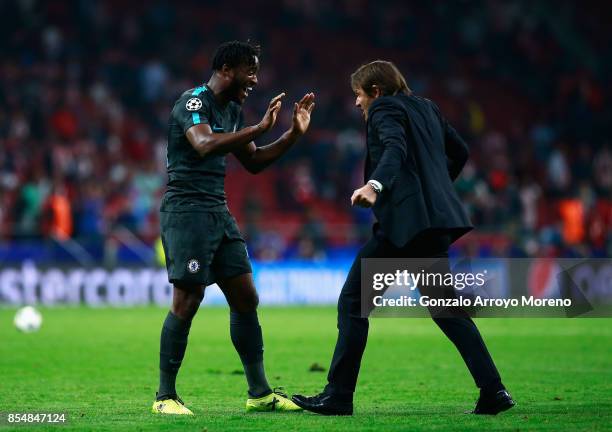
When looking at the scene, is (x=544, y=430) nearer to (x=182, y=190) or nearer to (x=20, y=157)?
(x=182, y=190)

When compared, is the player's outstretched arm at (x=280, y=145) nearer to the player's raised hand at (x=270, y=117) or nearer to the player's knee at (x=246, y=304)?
the player's raised hand at (x=270, y=117)

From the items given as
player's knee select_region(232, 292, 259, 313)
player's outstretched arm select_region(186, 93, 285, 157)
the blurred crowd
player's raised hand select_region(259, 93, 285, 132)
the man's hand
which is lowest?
player's knee select_region(232, 292, 259, 313)

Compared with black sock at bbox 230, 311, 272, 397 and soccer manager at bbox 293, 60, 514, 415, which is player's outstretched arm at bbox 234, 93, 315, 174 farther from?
black sock at bbox 230, 311, 272, 397

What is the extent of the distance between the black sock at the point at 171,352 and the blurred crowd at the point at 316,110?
14.0 meters

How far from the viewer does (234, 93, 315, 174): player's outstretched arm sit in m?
7.46

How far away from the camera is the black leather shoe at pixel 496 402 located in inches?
271

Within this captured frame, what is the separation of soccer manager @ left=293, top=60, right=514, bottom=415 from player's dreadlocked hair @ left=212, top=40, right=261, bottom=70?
76 centimetres

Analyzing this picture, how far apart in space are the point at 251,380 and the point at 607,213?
17240 millimetres

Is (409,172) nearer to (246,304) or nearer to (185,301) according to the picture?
(246,304)

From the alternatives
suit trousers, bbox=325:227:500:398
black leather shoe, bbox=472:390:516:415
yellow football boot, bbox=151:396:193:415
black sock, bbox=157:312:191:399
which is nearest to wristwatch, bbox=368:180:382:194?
suit trousers, bbox=325:227:500:398

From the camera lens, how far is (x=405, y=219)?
6820 millimetres

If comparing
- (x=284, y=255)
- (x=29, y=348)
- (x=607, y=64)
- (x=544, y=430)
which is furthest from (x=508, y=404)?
(x=607, y=64)

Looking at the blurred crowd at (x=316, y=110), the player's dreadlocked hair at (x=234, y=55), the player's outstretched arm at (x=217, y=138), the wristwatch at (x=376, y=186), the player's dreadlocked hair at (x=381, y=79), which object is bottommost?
the wristwatch at (x=376, y=186)

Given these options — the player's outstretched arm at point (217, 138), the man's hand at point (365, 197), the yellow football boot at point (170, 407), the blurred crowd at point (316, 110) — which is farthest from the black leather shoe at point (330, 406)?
the blurred crowd at point (316, 110)
